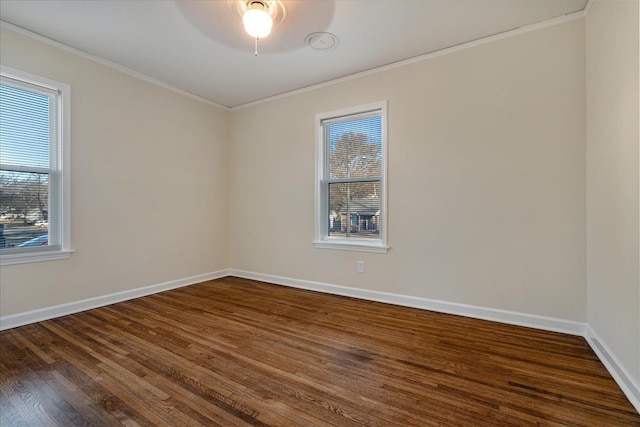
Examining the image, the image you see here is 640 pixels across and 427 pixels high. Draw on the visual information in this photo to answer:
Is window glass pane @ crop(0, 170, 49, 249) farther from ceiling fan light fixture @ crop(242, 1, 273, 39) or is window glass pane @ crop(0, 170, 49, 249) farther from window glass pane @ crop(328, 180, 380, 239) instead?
window glass pane @ crop(328, 180, 380, 239)

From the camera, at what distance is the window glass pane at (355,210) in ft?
12.1

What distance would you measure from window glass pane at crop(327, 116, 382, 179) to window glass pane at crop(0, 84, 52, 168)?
306cm

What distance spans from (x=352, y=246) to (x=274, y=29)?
8.06 ft

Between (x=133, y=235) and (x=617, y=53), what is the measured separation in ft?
15.6

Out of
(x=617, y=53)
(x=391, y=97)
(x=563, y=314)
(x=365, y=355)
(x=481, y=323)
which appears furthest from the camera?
(x=391, y=97)

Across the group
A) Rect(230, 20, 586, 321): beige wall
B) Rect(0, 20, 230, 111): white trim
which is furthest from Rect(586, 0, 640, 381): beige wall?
Rect(0, 20, 230, 111): white trim

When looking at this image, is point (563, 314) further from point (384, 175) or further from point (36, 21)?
point (36, 21)

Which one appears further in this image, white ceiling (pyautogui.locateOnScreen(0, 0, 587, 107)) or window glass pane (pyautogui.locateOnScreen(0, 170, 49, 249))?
window glass pane (pyautogui.locateOnScreen(0, 170, 49, 249))

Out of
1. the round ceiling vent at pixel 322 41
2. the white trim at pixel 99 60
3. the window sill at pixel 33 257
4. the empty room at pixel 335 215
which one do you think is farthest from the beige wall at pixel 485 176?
the window sill at pixel 33 257

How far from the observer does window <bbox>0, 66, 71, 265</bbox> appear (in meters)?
2.79

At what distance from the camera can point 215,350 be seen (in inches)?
93.1

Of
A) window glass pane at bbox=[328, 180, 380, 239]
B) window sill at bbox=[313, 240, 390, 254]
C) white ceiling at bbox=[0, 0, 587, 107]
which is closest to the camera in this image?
white ceiling at bbox=[0, 0, 587, 107]

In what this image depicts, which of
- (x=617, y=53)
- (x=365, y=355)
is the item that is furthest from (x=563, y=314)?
(x=617, y=53)

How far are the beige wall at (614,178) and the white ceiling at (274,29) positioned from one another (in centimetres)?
64
